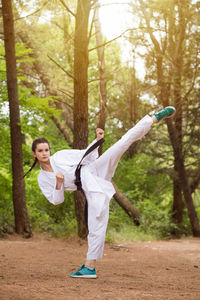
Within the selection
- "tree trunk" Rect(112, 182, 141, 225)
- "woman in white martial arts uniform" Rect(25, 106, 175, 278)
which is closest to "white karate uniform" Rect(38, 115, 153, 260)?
"woman in white martial arts uniform" Rect(25, 106, 175, 278)

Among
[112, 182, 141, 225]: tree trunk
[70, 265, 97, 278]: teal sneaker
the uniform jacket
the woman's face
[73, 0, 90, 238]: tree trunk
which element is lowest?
[112, 182, 141, 225]: tree trunk

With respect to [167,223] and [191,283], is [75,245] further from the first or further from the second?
[167,223]

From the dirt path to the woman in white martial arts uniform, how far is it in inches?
20.3

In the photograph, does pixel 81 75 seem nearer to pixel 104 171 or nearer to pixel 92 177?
pixel 104 171

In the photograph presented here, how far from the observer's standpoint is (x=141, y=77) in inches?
639

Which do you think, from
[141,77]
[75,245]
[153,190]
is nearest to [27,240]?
Result: [75,245]

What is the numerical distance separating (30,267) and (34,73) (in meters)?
10.9

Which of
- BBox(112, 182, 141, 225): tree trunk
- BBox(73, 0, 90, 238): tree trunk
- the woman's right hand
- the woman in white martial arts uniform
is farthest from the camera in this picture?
BBox(112, 182, 141, 225): tree trunk

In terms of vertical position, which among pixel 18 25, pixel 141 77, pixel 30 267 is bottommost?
pixel 30 267

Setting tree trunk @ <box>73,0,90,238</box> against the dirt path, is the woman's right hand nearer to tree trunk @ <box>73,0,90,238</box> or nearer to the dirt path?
the dirt path

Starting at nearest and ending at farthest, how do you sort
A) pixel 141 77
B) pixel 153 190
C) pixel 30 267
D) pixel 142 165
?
pixel 30 267, pixel 141 77, pixel 142 165, pixel 153 190

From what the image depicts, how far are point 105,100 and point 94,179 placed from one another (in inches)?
290

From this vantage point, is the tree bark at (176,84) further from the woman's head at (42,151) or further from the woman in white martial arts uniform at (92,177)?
the woman's head at (42,151)

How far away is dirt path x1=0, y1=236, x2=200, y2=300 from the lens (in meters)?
3.94
